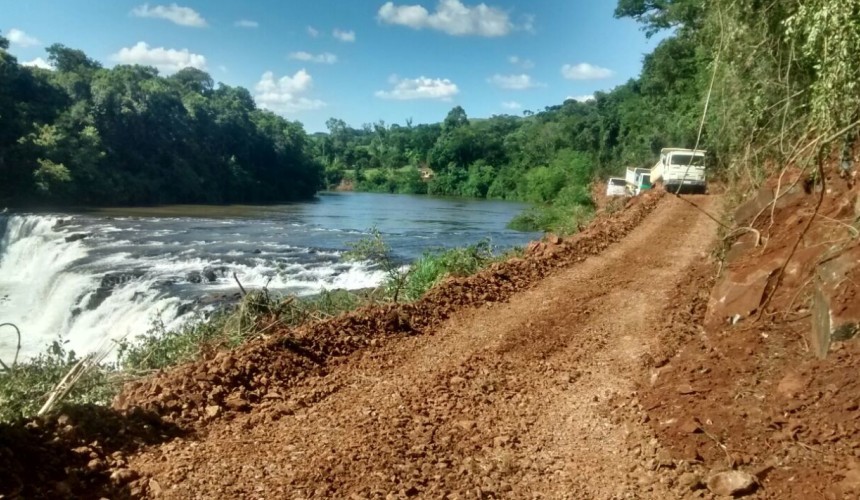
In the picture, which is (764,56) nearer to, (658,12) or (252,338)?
(252,338)

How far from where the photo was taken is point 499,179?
252 feet

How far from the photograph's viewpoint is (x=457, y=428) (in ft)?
15.9

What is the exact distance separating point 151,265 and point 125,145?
36235 millimetres

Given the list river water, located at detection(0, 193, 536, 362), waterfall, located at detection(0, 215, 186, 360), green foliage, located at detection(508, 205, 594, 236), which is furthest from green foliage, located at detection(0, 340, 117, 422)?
green foliage, located at detection(508, 205, 594, 236)

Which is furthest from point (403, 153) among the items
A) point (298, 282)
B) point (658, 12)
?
point (298, 282)

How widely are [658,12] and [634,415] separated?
3412 centimetres

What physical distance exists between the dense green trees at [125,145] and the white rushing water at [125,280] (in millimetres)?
18284

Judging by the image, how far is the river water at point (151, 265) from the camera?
14578 mm

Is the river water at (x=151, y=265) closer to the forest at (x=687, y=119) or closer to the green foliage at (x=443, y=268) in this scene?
the green foliage at (x=443, y=268)

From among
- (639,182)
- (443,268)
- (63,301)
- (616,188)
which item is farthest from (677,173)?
(63,301)

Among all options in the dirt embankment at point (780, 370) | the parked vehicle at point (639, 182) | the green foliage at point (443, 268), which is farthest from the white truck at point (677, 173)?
the dirt embankment at point (780, 370)

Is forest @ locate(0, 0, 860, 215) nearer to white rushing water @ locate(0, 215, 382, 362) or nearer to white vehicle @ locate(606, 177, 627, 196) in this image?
white vehicle @ locate(606, 177, 627, 196)

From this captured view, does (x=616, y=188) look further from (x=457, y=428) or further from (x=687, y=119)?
(x=457, y=428)

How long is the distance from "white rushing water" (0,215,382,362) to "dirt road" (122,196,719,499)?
20.0 feet
